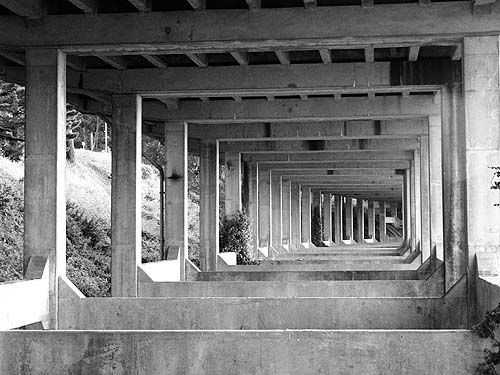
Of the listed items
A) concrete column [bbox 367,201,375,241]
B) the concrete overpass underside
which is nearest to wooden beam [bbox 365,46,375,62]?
the concrete overpass underside

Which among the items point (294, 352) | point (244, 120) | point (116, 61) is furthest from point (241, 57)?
point (294, 352)

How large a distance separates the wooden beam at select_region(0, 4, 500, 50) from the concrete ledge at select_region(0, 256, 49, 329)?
3.99 meters

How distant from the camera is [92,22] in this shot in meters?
16.4

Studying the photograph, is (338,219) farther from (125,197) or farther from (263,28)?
(263,28)

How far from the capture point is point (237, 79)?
20.8 meters

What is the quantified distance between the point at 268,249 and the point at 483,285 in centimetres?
2944

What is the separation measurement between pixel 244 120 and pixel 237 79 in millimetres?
5495

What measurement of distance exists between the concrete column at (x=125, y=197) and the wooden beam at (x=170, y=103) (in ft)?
12.6

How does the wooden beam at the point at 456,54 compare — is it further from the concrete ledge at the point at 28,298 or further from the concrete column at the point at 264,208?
the concrete column at the point at 264,208

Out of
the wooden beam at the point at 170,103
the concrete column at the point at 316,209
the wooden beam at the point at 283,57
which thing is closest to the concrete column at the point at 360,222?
the concrete column at the point at 316,209

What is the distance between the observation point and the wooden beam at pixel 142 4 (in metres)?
15.7

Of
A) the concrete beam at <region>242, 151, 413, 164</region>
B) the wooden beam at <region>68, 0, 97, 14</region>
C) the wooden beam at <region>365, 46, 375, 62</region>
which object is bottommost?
the concrete beam at <region>242, 151, 413, 164</region>

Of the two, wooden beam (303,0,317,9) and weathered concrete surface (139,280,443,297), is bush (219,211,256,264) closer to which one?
weathered concrete surface (139,280,443,297)

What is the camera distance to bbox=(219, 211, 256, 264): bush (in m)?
36.2
